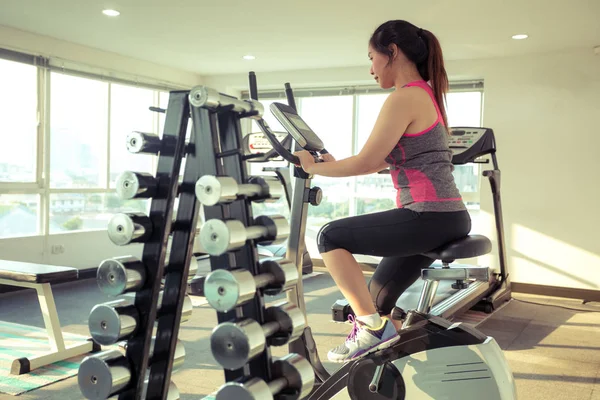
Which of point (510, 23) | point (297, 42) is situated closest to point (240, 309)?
point (510, 23)

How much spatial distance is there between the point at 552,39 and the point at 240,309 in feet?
15.0

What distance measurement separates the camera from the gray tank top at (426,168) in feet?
5.63

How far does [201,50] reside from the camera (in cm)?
561

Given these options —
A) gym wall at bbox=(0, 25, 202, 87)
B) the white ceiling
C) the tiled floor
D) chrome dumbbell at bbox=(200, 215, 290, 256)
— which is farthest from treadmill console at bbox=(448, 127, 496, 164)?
gym wall at bbox=(0, 25, 202, 87)

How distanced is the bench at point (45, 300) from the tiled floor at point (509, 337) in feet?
0.88

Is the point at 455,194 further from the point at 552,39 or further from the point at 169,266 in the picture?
the point at 552,39

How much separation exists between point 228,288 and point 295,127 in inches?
27.7

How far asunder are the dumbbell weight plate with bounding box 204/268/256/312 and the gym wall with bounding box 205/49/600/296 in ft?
15.8

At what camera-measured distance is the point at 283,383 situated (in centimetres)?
112

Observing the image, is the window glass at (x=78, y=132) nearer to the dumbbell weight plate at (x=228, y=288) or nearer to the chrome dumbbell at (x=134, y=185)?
the chrome dumbbell at (x=134, y=185)

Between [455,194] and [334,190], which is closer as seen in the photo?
[455,194]

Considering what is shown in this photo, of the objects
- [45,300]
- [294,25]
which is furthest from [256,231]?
[294,25]

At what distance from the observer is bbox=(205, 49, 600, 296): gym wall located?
512 centimetres

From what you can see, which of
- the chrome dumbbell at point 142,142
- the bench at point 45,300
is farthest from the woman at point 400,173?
the bench at point 45,300
